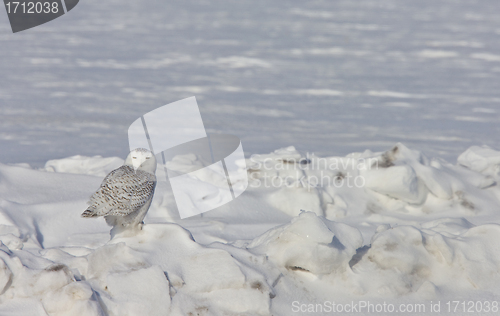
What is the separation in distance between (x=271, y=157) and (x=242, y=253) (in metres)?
1.98

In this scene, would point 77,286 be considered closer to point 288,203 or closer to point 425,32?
point 288,203

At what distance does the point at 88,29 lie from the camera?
1048cm

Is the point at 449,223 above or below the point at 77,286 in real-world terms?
below

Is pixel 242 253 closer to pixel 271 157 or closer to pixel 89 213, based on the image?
pixel 89 213

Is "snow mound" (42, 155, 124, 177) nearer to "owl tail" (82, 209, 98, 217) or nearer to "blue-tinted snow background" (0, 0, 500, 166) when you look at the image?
"blue-tinted snow background" (0, 0, 500, 166)

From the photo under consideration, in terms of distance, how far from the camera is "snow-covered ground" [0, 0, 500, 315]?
2.07 metres

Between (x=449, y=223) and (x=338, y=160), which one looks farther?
(x=338, y=160)

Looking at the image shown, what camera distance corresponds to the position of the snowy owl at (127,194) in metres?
2.06

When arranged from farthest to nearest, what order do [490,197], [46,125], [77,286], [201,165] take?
[46,125] < [201,165] < [490,197] < [77,286]

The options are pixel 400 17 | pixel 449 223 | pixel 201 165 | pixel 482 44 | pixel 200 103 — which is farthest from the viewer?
pixel 400 17

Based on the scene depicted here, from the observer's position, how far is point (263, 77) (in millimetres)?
7629

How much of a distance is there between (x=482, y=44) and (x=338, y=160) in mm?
7034

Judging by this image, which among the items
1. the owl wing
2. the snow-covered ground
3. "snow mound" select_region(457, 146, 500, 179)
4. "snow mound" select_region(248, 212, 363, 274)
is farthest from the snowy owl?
"snow mound" select_region(457, 146, 500, 179)

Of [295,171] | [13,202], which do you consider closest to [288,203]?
[295,171]
